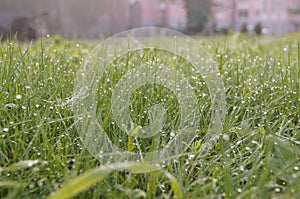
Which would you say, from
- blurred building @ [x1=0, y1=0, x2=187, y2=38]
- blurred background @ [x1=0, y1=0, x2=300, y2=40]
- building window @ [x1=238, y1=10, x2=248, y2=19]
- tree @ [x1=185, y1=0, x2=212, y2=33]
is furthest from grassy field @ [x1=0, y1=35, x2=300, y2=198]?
building window @ [x1=238, y1=10, x2=248, y2=19]

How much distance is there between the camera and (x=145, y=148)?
873mm

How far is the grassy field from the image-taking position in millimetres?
681

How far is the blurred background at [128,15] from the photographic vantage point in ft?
26.8

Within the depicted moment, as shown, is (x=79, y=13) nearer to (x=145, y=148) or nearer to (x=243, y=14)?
(x=145, y=148)

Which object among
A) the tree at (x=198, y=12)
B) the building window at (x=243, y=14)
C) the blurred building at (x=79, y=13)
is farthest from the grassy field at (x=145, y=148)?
the building window at (x=243, y=14)

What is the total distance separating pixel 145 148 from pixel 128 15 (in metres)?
13.6

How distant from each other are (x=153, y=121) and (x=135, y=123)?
0.15 ft

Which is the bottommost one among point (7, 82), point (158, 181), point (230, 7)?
point (230, 7)

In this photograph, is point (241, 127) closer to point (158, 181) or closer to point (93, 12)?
point (158, 181)

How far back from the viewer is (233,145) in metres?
0.87

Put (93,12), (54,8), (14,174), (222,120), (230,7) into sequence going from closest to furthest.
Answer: (14,174)
(222,120)
(54,8)
(93,12)
(230,7)

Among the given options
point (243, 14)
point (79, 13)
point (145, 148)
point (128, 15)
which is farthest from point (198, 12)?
point (145, 148)

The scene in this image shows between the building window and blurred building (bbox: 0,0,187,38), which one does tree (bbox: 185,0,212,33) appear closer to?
blurred building (bbox: 0,0,187,38)

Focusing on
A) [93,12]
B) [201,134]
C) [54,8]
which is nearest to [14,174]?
[201,134]
